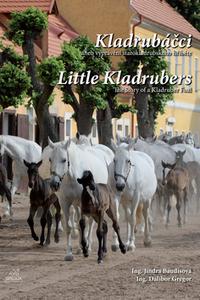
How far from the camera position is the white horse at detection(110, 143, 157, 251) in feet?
49.0

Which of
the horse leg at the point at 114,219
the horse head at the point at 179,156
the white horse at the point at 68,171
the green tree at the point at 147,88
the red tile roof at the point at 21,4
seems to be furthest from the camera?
the red tile roof at the point at 21,4

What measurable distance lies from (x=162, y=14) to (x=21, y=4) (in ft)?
44.3

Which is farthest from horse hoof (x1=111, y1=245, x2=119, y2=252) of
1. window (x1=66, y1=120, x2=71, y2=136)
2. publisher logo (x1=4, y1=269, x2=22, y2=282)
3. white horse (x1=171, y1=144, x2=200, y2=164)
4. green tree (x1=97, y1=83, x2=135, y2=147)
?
window (x1=66, y1=120, x2=71, y2=136)

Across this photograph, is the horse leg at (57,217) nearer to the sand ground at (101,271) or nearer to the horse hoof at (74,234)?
the sand ground at (101,271)

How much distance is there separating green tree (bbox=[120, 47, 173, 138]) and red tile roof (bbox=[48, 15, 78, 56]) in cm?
381

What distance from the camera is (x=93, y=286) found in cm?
1135

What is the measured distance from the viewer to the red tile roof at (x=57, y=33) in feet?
101

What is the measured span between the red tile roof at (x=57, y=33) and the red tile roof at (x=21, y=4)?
1.47 m

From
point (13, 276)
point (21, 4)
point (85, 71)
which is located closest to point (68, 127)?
point (21, 4)

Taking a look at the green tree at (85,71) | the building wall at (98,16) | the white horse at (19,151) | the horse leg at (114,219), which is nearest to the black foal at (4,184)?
the white horse at (19,151)

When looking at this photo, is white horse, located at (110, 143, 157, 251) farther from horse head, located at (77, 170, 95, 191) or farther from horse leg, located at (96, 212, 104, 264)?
horse leg, located at (96, 212, 104, 264)

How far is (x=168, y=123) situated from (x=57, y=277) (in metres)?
29.0

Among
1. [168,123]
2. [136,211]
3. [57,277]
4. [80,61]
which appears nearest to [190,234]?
[136,211]

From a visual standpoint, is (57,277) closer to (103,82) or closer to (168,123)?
(103,82)
